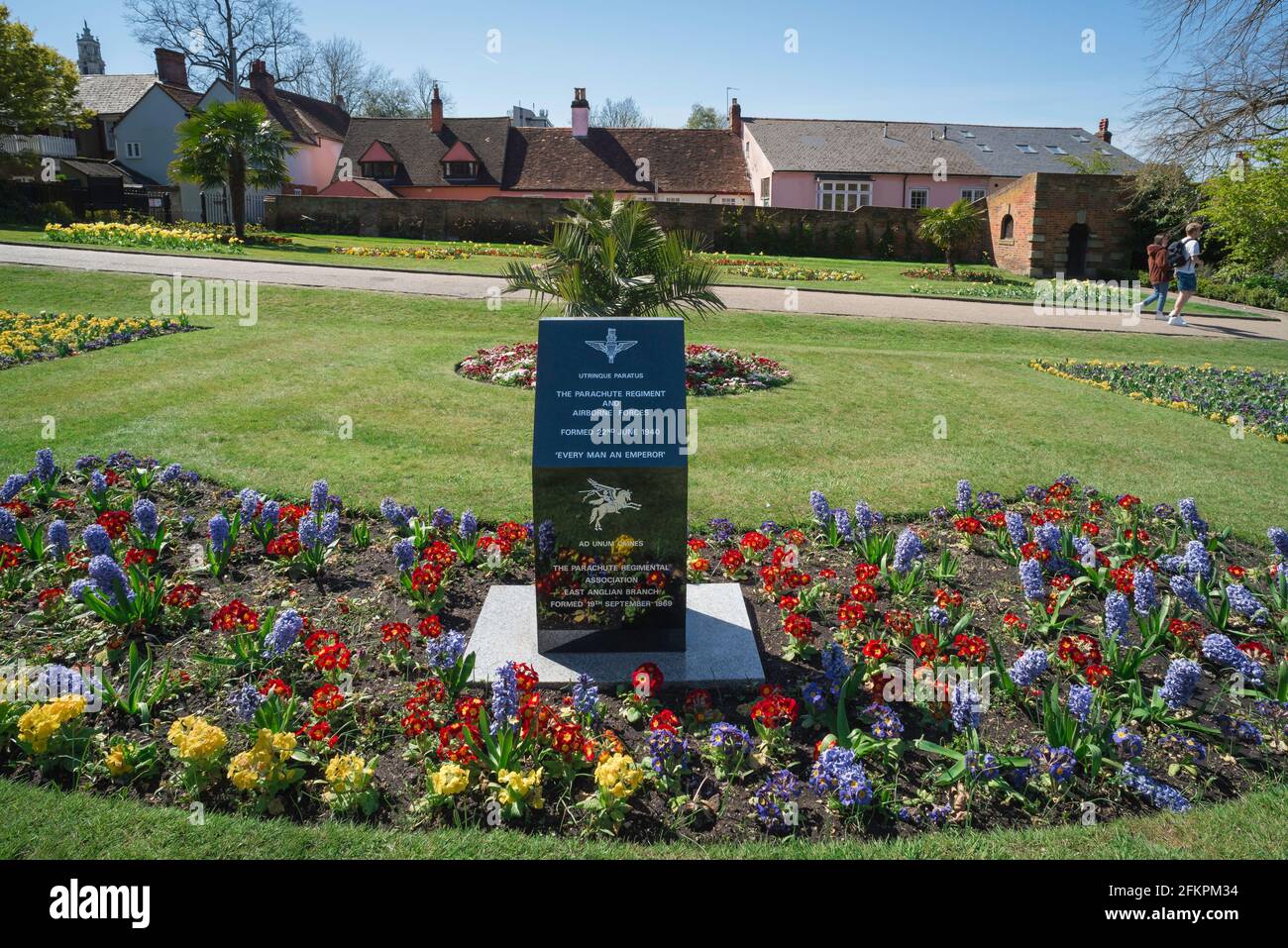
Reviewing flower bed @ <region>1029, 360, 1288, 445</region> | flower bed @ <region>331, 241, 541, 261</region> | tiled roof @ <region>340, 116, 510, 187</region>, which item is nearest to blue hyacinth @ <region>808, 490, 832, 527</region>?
flower bed @ <region>1029, 360, 1288, 445</region>

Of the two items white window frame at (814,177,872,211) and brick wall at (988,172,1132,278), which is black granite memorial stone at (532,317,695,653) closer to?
brick wall at (988,172,1132,278)

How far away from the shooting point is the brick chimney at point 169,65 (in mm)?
48156

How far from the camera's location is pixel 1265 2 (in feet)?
51.3

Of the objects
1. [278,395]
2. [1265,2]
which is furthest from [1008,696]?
[1265,2]

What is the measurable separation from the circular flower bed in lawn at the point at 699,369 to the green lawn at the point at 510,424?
12.9 inches

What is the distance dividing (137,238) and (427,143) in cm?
2480

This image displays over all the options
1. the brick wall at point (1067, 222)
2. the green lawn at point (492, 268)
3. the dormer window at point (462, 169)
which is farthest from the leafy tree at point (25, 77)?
the brick wall at point (1067, 222)

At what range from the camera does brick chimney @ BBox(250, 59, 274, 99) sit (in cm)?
4664

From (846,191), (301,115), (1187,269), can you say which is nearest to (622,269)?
(1187,269)

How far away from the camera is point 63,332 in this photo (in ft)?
39.5

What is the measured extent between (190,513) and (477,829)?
4201 mm

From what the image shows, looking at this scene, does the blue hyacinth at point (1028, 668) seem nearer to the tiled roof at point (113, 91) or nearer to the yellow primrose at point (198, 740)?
the yellow primrose at point (198, 740)

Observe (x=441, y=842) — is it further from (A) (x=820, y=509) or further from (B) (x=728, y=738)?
(A) (x=820, y=509)

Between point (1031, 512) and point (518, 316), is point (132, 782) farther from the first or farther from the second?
point (518, 316)
